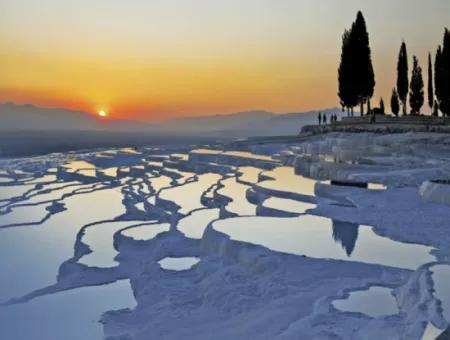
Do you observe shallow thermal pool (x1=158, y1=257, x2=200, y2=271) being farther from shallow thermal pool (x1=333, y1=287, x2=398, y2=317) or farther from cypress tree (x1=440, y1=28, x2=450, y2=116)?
cypress tree (x1=440, y1=28, x2=450, y2=116)

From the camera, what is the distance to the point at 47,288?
8.76 meters

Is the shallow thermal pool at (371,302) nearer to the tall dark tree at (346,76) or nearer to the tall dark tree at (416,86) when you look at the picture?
the tall dark tree at (346,76)

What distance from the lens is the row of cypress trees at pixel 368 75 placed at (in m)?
39.1

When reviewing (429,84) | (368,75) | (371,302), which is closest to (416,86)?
(429,84)

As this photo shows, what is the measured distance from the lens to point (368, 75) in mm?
41375

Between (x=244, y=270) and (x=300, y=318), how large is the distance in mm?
2193

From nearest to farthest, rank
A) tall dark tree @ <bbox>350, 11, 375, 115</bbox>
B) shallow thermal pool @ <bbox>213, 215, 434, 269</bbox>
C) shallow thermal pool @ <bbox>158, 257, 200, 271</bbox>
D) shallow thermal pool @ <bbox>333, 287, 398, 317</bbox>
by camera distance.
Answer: shallow thermal pool @ <bbox>333, 287, 398, 317</bbox> < shallow thermal pool @ <bbox>213, 215, 434, 269</bbox> < shallow thermal pool @ <bbox>158, 257, 200, 271</bbox> < tall dark tree @ <bbox>350, 11, 375, 115</bbox>

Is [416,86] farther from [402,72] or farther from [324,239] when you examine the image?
[324,239]

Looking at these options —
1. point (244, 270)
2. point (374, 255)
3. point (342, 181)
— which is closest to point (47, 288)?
point (244, 270)

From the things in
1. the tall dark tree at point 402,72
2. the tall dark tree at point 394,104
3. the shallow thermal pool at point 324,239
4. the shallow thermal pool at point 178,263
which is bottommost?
the shallow thermal pool at point 178,263

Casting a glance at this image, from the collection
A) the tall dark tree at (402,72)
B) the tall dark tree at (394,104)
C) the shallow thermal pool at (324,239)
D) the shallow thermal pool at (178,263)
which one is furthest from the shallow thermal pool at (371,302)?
the tall dark tree at (394,104)

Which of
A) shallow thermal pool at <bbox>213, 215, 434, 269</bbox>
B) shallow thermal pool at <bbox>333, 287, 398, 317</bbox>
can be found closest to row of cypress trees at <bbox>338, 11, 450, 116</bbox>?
shallow thermal pool at <bbox>213, 215, 434, 269</bbox>

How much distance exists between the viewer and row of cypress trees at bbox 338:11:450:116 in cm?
3910

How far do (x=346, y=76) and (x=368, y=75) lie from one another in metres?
1.96
